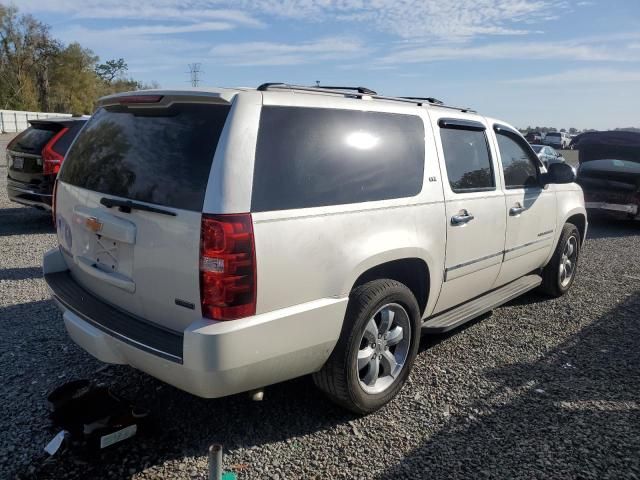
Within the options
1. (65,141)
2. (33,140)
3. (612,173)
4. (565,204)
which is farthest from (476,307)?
(612,173)

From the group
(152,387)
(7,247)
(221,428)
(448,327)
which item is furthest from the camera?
(7,247)

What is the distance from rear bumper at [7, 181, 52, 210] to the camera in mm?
7738

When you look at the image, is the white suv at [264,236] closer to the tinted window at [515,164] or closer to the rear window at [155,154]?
the rear window at [155,154]

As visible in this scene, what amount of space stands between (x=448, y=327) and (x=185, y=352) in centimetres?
203

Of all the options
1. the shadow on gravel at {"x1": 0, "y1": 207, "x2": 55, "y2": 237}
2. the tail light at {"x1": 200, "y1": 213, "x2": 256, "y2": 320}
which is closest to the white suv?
the tail light at {"x1": 200, "y1": 213, "x2": 256, "y2": 320}

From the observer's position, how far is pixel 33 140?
7.97m

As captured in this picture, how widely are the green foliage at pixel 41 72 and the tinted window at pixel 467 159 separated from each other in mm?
68027

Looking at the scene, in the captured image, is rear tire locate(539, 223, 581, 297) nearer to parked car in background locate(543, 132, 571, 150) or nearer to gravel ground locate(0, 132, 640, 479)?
gravel ground locate(0, 132, 640, 479)

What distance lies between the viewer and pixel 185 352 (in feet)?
8.18

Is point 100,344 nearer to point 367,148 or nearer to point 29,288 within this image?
point 367,148

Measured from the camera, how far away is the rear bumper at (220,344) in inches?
97.3

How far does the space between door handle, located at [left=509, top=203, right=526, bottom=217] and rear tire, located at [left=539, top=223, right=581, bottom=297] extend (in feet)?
4.06

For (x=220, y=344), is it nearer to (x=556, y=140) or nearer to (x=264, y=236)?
(x=264, y=236)

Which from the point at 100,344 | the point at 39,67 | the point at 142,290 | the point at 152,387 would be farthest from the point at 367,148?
the point at 39,67
